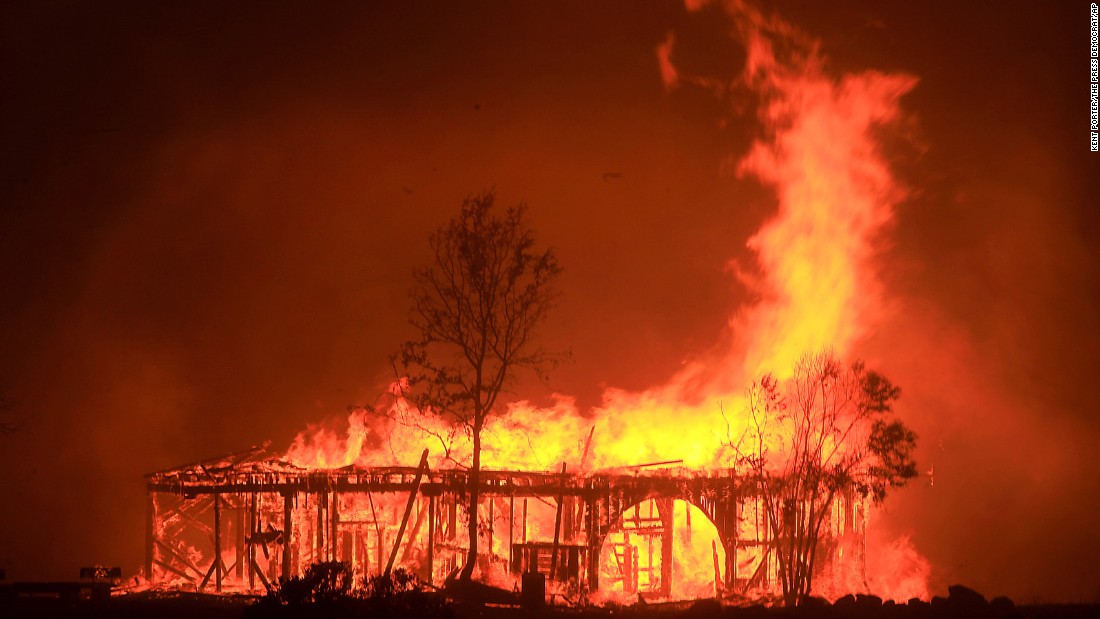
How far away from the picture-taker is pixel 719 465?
3791cm

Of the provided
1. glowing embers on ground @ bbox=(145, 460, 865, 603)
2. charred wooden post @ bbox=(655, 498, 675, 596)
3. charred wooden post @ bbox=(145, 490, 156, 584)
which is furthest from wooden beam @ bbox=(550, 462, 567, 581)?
charred wooden post @ bbox=(145, 490, 156, 584)

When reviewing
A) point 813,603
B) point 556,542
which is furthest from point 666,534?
point 813,603

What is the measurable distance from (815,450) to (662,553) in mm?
8356

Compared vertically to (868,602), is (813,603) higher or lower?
lower

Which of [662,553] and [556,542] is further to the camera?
[662,553]

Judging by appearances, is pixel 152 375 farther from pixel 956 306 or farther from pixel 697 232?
pixel 956 306

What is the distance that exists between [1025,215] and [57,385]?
5368cm

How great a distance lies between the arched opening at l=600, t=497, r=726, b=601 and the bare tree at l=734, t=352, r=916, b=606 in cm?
334

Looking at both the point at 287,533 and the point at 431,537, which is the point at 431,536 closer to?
the point at 431,537

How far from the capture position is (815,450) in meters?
34.5

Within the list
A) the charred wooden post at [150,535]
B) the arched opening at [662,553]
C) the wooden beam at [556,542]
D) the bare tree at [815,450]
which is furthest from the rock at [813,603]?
the charred wooden post at [150,535]

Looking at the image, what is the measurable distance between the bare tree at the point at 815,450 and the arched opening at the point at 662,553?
11.0 ft

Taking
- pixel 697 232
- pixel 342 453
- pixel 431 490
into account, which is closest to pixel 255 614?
pixel 431 490

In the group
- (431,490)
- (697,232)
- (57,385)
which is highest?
(697,232)
